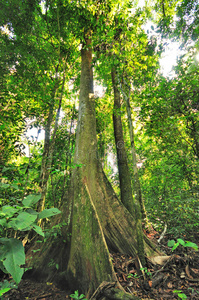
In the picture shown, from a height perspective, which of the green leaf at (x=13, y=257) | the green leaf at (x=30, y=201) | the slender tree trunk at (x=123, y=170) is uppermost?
the slender tree trunk at (x=123, y=170)

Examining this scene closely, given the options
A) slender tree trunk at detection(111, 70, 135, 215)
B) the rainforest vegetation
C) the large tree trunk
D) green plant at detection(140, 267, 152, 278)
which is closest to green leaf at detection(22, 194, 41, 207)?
the rainforest vegetation

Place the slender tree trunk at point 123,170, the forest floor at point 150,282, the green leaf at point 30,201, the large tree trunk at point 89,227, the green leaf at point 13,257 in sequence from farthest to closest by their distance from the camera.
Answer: the slender tree trunk at point 123,170
the large tree trunk at point 89,227
the forest floor at point 150,282
the green leaf at point 30,201
the green leaf at point 13,257

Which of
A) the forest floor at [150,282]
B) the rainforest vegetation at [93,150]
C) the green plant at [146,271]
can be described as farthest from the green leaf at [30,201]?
the green plant at [146,271]

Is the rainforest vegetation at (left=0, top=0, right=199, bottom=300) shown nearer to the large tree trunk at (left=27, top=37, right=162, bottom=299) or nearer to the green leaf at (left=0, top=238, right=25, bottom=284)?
the large tree trunk at (left=27, top=37, right=162, bottom=299)

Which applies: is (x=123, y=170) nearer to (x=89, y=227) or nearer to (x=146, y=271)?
(x=89, y=227)

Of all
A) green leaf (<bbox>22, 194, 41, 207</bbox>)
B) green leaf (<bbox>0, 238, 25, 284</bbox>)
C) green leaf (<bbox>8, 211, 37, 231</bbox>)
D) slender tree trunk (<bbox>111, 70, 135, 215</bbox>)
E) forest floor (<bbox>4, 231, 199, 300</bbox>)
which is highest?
slender tree trunk (<bbox>111, 70, 135, 215</bbox>)

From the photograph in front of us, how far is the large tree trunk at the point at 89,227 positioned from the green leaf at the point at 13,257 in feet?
5.15

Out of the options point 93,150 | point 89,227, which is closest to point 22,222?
point 89,227

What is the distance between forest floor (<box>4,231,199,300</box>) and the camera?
2127mm

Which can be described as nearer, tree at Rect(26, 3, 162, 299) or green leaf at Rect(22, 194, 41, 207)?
green leaf at Rect(22, 194, 41, 207)

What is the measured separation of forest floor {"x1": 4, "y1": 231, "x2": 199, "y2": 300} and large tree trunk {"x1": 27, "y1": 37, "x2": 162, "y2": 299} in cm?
22

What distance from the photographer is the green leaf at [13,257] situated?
29.3 inches

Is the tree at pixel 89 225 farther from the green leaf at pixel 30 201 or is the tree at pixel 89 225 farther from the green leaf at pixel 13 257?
the green leaf at pixel 13 257

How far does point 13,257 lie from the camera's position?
769mm
